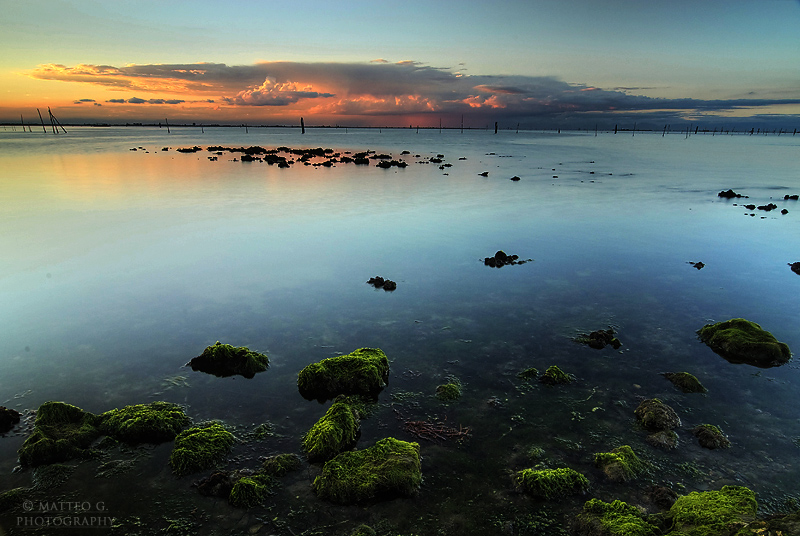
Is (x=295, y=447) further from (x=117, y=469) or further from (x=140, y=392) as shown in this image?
(x=140, y=392)

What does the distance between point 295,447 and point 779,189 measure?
52502 mm

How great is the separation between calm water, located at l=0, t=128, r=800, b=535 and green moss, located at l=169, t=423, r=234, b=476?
0.29m

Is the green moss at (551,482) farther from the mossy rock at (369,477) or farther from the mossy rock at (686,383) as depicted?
the mossy rock at (686,383)

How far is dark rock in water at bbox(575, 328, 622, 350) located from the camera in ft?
36.7

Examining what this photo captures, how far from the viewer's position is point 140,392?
9.12 metres

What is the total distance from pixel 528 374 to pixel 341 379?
4404mm

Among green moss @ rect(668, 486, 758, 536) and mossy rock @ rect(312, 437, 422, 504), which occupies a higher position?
green moss @ rect(668, 486, 758, 536)

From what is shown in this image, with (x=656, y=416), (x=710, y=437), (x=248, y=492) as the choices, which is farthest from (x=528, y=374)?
(x=248, y=492)

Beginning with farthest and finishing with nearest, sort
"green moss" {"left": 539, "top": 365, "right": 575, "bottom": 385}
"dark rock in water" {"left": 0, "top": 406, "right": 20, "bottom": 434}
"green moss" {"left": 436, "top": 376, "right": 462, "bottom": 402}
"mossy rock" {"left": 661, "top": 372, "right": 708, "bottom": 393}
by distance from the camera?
"green moss" {"left": 539, "top": 365, "right": 575, "bottom": 385}, "mossy rock" {"left": 661, "top": 372, "right": 708, "bottom": 393}, "green moss" {"left": 436, "top": 376, "right": 462, "bottom": 402}, "dark rock in water" {"left": 0, "top": 406, "right": 20, "bottom": 434}

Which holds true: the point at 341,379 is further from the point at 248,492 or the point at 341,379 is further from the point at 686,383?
the point at 686,383

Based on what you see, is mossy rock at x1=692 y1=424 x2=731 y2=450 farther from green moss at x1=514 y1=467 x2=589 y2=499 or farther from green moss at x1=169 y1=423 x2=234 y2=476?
green moss at x1=169 y1=423 x2=234 y2=476

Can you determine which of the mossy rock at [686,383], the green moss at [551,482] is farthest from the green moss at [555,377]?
the green moss at [551,482]

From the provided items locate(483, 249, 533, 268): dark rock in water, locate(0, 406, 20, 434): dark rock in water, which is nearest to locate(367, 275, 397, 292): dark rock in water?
locate(483, 249, 533, 268): dark rock in water

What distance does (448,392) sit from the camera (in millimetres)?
9156
